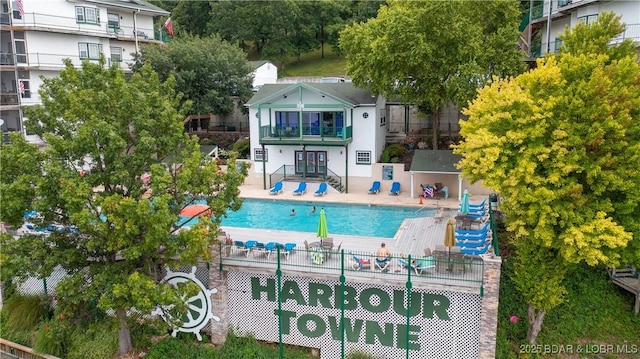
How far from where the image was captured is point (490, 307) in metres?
15.5

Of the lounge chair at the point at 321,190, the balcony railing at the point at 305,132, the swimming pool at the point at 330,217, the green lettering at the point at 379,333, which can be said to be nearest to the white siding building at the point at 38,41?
the balcony railing at the point at 305,132

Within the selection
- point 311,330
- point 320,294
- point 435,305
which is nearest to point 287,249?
point 320,294

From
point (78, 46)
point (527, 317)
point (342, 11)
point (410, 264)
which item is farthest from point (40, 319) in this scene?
point (342, 11)

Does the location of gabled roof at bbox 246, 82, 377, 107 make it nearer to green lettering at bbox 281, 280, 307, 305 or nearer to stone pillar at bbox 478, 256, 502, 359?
green lettering at bbox 281, 280, 307, 305

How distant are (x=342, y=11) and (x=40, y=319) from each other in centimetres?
5877

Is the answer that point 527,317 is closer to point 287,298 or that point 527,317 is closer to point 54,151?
point 287,298

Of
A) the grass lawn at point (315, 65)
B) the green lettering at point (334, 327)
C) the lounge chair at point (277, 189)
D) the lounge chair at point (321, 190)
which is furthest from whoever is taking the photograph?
the grass lawn at point (315, 65)

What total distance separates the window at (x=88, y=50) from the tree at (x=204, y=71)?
9.85 ft

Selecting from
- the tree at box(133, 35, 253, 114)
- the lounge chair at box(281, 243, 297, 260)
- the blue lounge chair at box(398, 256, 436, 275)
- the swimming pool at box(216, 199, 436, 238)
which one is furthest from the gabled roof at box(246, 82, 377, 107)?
the blue lounge chair at box(398, 256, 436, 275)

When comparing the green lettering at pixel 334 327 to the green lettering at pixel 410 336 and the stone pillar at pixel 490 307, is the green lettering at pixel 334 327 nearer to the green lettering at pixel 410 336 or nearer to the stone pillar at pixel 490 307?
the green lettering at pixel 410 336

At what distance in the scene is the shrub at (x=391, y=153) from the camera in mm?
33469

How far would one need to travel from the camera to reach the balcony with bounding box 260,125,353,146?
3175cm

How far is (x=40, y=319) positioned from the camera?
19.8 m

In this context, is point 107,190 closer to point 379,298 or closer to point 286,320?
point 286,320
